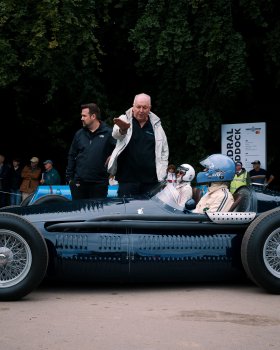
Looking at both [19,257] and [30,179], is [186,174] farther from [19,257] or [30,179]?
[30,179]

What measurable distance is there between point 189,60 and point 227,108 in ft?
6.11

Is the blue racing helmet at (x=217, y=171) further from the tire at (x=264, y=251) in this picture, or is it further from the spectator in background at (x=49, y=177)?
the spectator in background at (x=49, y=177)

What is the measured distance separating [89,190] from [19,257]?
234 centimetres

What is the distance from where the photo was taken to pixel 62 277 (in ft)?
21.2

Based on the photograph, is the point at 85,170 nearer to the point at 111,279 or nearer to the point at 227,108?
the point at 111,279

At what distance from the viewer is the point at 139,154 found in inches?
312

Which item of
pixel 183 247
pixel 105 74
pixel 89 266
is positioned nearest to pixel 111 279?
pixel 89 266

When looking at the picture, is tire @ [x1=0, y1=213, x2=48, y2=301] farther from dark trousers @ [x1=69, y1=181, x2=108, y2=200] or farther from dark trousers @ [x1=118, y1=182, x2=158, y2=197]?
dark trousers @ [x1=69, y1=181, x2=108, y2=200]

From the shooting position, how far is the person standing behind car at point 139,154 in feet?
25.9

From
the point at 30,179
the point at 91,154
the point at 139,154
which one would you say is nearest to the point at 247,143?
the point at 30,179

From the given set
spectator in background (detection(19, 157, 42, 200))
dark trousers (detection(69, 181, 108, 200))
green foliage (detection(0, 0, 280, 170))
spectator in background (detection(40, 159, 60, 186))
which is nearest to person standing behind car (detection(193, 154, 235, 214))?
dark trousers (detection(69, 181, 108, 200))

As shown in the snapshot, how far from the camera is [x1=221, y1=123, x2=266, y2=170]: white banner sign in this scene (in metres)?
17.2

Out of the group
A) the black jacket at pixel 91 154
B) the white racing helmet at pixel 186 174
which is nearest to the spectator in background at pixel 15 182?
the black jacket at pixel 91 154

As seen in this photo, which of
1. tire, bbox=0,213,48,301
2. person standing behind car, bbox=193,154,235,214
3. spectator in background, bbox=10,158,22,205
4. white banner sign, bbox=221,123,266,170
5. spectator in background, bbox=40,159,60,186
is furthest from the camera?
spectator in background, bbox=10,158,22,205
